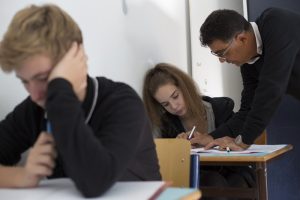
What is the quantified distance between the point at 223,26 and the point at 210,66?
4.12 ft

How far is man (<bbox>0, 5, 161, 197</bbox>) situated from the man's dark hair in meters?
0.98

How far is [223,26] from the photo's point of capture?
6.21ft

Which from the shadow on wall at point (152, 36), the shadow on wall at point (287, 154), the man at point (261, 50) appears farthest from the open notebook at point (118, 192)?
the shadow on wall at point (287, 154)

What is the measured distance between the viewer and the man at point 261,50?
72.6 inches

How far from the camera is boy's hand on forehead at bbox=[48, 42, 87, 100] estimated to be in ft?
2.82

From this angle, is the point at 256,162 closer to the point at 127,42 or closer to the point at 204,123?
the point at 204,123

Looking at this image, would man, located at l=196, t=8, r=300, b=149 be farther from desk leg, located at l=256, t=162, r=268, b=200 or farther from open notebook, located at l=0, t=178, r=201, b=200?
open notebook, located at l=0, t=178, r=201, b=200

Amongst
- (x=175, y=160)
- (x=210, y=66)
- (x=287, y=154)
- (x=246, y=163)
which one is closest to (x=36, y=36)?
(x=175, y=160)

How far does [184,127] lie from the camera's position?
231cm

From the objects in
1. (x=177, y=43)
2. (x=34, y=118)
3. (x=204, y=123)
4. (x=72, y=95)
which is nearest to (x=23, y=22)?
(x=72, y=95)

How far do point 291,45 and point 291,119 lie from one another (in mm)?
1228

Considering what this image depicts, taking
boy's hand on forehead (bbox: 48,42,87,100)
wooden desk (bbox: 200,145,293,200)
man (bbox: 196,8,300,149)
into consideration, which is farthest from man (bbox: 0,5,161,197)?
man (bbox: 196,8,300,149)

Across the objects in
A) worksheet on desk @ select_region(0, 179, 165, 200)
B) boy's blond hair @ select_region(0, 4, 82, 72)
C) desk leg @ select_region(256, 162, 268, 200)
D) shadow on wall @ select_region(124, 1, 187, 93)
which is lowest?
desk leg @ select_region(256, 162, 268, 200)

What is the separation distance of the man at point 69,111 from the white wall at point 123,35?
0.46m
